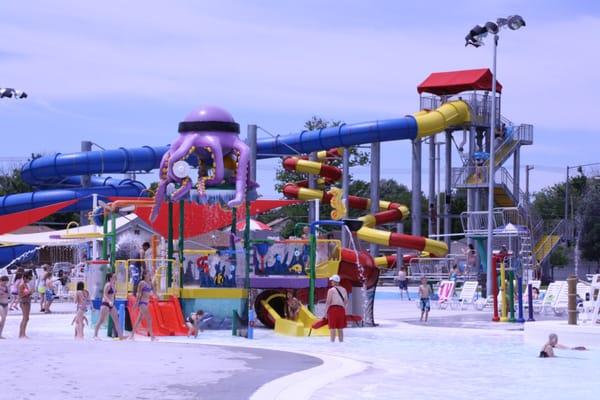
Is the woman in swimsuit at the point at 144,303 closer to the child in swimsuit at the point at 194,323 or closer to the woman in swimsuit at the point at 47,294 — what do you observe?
the child in swimsuit at the point at 194,323

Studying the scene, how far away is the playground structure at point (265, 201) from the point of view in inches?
971

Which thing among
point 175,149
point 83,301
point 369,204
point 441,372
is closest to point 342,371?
point 441,372

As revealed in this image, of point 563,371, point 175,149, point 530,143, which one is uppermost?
point 530,143

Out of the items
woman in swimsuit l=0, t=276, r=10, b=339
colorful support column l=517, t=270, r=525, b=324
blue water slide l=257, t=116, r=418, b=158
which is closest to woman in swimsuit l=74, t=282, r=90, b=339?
woman in swimsuit l=0, t=276, r=10, b=339

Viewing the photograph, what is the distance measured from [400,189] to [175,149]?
97.7 metres

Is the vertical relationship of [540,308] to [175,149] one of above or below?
below

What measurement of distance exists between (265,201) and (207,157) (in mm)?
6226

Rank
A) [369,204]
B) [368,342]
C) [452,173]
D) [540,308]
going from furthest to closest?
1. [369,204]
2. [452,173]
3. [540,308]
4. [368,342]

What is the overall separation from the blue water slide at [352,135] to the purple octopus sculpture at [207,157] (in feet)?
67.8

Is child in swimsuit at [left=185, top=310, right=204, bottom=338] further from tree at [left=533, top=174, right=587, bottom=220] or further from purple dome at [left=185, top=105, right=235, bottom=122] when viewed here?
tree at [left=533, top=174, right=587, bottom=220]

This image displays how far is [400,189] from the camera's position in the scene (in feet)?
400

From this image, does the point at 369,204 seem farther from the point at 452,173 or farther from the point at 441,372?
the point at 441,372

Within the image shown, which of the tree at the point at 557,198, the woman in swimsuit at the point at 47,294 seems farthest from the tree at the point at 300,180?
the woman in swimsuit at the point at 47,294

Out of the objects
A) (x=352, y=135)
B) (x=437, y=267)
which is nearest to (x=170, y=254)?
(x=352, y=135)
